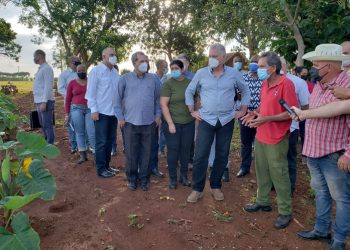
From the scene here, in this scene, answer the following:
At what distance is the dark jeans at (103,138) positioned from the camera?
5234mm

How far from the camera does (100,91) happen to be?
521 cm

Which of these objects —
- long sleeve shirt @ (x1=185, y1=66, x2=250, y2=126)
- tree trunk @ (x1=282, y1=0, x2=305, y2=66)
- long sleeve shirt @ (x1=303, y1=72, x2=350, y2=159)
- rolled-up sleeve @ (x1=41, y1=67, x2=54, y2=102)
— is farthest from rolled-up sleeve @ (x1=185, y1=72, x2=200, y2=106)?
tree trunk @ (x1=282, y1=0, x2=305, y2=66)

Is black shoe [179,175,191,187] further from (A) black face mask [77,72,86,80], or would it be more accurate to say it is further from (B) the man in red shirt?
(A) black face mask [77,72,86,80]

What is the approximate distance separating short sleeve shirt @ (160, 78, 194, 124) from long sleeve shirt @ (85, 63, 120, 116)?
99 centimetres

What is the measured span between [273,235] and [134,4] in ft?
51.3

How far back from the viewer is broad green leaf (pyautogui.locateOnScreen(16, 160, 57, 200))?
3449 mm

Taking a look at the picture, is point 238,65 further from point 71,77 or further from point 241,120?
point 71,77

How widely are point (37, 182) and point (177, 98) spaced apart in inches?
79.5

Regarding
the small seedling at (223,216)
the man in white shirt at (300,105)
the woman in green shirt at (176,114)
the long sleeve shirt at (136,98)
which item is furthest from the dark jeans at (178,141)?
the man in white shirt at (300,105)

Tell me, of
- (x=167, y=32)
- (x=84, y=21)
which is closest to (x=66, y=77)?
(x=84, y=21)

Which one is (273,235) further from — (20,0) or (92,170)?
(20,0)

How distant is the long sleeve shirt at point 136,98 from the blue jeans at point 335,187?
220 cm

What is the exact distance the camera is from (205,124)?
4.21 metres

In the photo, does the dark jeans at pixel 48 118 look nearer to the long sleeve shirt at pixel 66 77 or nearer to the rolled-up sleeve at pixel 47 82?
the rolled-up sleeve at pixel 47 82
